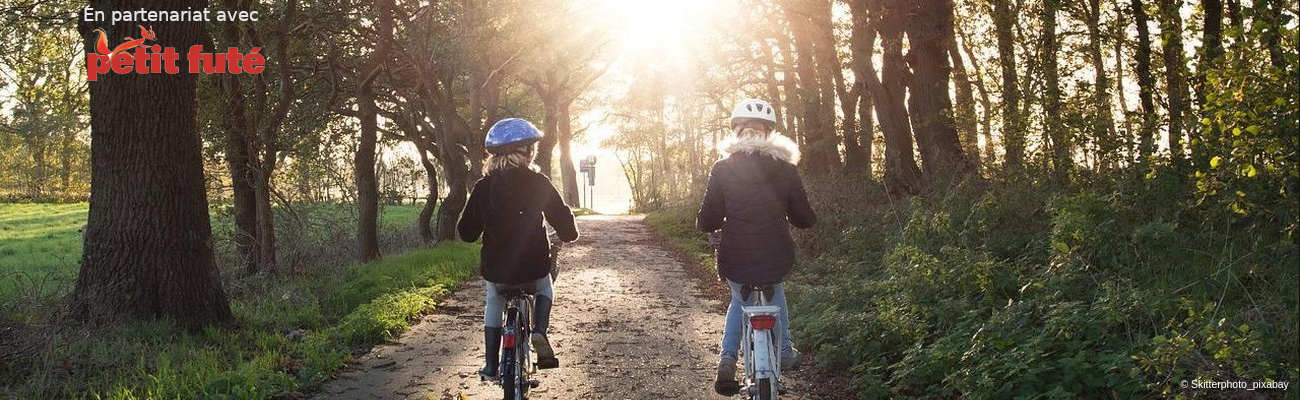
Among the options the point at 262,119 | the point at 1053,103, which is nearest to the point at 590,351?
the point at 1053,103

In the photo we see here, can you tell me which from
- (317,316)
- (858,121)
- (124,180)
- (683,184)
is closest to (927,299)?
(317,316)

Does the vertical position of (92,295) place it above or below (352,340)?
above

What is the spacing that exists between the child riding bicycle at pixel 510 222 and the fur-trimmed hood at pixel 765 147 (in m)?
1.17

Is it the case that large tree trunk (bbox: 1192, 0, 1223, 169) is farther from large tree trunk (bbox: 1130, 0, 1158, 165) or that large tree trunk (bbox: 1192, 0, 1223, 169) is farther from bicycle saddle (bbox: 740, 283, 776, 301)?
bicycle saddle (bbox: 740, 283, 776, 301)

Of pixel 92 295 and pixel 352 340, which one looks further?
pixel 352 340

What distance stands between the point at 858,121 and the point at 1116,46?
8.68 meters

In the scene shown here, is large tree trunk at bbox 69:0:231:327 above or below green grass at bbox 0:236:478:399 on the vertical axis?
above

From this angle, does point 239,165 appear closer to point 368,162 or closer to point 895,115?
point 368,162

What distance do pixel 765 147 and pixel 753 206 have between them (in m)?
0.36

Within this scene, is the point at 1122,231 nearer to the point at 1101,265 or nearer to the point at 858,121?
the point at 1101,265

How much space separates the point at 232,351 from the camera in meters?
7.84

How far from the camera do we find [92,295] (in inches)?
313

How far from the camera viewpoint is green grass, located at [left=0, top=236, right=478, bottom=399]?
20.5ft

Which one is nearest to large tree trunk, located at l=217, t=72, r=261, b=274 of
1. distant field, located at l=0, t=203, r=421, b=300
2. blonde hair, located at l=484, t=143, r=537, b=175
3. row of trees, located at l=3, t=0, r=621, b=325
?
row of trees, located at l=3, t=0, r=621, b=325
